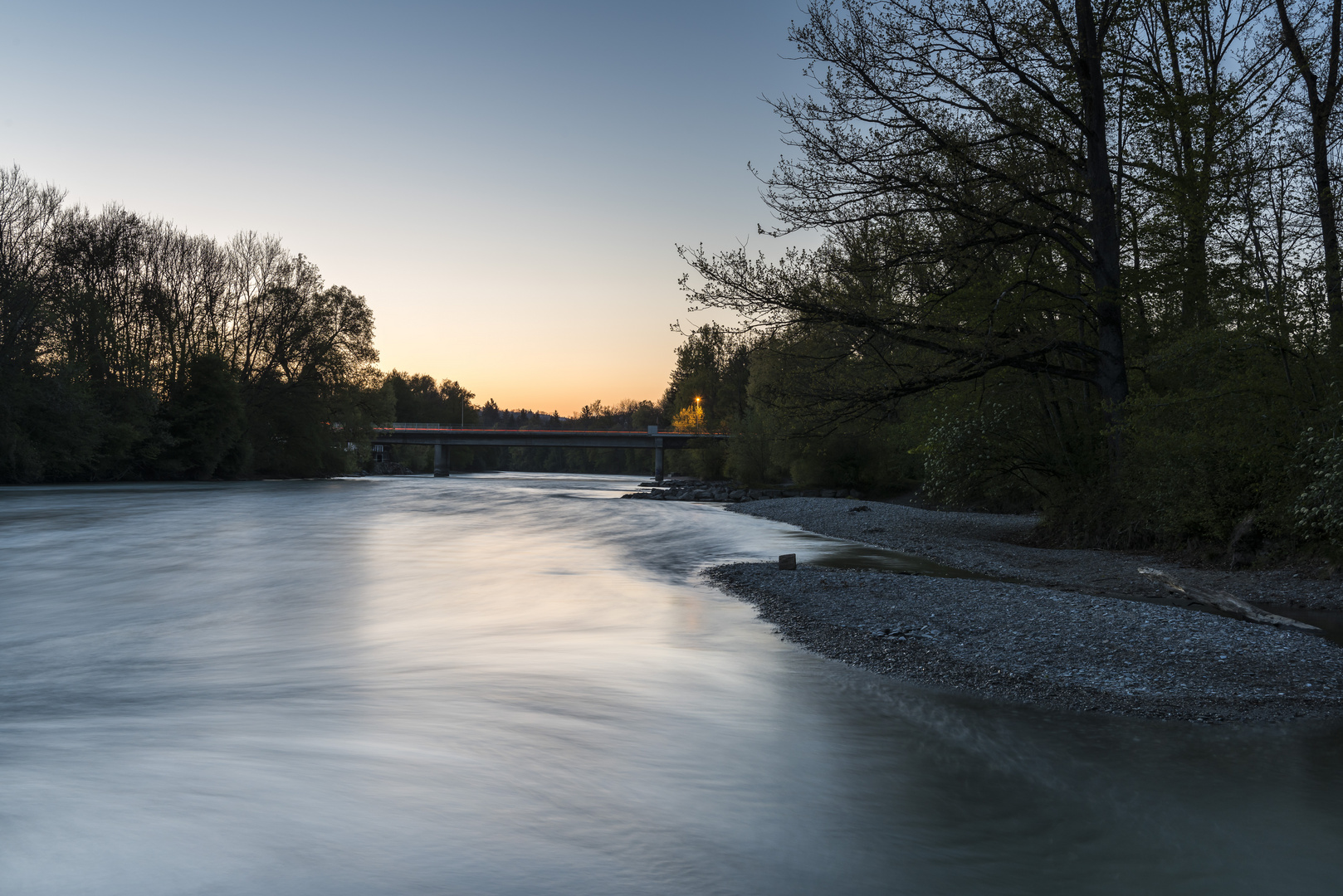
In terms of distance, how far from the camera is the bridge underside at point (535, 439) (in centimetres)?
9525

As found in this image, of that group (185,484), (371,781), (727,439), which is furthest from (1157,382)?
(185,484)

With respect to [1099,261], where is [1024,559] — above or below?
below

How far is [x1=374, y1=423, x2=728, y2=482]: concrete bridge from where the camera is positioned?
9519 cm

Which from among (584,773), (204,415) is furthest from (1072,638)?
(204,415)

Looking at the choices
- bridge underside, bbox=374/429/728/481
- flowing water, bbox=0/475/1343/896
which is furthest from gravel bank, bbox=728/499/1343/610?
bridge underside, bbox=374/429/728/481

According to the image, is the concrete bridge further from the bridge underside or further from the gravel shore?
the gravel shore

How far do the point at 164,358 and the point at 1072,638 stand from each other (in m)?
66.2

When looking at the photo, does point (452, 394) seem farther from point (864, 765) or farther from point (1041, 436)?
point (864, 765)

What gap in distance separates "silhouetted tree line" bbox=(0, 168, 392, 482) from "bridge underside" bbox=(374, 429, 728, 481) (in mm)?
20529

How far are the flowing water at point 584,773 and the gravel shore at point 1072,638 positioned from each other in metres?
0.59

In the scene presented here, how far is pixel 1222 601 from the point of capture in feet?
42.9

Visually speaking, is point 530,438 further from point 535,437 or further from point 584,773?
point 584,773

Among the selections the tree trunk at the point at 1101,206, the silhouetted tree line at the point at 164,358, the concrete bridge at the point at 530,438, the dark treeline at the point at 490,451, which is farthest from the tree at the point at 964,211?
the dark treeline at the point at 490,451

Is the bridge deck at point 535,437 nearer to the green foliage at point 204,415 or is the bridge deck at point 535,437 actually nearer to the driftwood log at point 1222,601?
the green foliage at point 204,415
